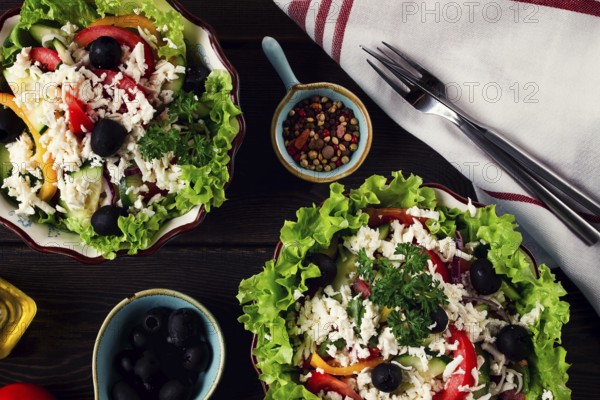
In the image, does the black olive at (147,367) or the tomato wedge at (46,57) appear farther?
the black olive at (147,367)

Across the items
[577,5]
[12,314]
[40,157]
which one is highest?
[577,5]

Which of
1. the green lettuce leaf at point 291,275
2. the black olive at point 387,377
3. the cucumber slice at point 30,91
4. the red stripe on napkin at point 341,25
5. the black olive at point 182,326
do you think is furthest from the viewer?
the red stripe on napkin at point 341,25

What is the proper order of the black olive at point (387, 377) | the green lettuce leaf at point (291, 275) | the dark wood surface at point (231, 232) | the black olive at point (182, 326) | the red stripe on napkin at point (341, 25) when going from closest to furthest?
the black olive at point (387, 377), the green lettuce leaf at point (291, 275), the black olive at point (182, 326), the red stripe on napkin at point (341, 25), the dark wood surface at point (231, 232)

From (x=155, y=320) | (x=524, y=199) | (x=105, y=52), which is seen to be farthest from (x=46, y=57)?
(x=524, y=199)

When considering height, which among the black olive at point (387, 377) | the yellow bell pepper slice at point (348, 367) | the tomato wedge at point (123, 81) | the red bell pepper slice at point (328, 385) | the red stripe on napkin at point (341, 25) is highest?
the red stripe on napkin at point (341, 25)

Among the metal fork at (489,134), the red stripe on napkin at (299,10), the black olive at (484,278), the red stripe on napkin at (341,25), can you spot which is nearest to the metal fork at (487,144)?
the metal fork at (489,134)

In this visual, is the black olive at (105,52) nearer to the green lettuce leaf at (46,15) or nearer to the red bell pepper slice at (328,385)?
the green lettuce leaf at (46,15)

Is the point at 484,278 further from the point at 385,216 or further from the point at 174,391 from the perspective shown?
the point at 174,391

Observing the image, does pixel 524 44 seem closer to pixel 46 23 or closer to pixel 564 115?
pixel 564 115
